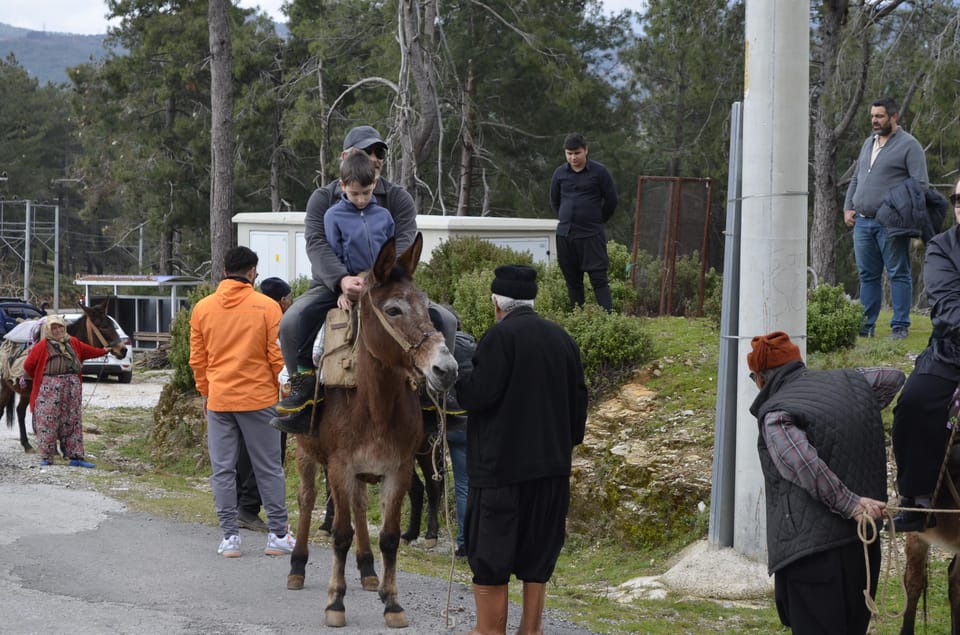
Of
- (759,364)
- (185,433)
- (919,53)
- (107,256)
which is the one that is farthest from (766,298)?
(107,256)

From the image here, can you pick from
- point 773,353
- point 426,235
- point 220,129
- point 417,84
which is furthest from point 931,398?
point 220,129

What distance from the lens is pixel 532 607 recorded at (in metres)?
6.58

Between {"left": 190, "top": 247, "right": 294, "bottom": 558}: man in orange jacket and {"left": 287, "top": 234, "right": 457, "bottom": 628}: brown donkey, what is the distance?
164 cm

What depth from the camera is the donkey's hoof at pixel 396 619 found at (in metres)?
7.10

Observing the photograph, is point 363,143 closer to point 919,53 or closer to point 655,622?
point 655,622

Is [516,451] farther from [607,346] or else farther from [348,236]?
[607,346]

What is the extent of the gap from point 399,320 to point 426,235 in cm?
1228

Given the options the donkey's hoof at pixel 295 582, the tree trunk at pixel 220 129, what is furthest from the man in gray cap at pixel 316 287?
the tree trunk at pixel 220 129

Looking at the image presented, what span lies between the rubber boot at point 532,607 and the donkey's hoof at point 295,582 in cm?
201

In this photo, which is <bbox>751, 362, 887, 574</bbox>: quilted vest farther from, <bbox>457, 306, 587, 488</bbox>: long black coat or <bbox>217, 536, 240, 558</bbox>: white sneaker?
<bbox>217, 536, 240, 558</bbox>: white sneaker

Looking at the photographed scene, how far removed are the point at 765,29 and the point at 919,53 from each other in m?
12.3

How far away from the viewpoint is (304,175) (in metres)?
46.9

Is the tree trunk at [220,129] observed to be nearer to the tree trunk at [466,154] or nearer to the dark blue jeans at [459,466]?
the tree trunk at [466,154]

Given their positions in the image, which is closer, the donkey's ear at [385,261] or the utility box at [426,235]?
the donkey's ear at [385,261]
